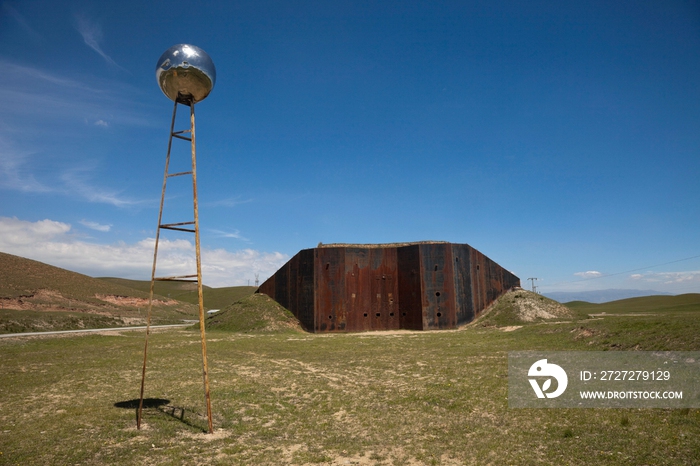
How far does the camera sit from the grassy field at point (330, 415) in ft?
29.1

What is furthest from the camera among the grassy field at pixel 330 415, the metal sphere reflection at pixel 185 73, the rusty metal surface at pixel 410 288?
the rusty metal surface at pixel 410 288

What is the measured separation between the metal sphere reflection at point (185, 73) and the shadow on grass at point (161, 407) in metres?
9.04

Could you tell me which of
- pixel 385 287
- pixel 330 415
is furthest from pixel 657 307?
pixel 330 415

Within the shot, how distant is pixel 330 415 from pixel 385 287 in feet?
102

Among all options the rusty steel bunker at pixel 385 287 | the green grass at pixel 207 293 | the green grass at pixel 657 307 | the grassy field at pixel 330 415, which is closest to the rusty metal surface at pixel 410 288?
the rusty steel bunker at pixel 385 287

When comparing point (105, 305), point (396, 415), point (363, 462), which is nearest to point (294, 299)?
point (396, 415)

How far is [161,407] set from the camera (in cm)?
1270

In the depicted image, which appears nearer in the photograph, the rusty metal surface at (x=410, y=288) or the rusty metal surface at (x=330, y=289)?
the rusty metal surface at (x=410, y=288)

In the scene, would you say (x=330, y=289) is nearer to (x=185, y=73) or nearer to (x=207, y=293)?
(x=185, y=73)

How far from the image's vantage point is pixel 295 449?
948 cm

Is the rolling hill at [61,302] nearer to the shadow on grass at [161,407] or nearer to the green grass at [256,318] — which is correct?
the green grass at [256,318]

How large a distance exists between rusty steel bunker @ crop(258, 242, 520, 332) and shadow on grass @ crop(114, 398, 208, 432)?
28.1 m

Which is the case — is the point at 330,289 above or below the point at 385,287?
below

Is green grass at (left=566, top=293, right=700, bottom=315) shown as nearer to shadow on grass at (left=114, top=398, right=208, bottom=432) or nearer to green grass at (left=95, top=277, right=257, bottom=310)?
shadow on grass at (left=114, top=398, right=208, bottom=432)
